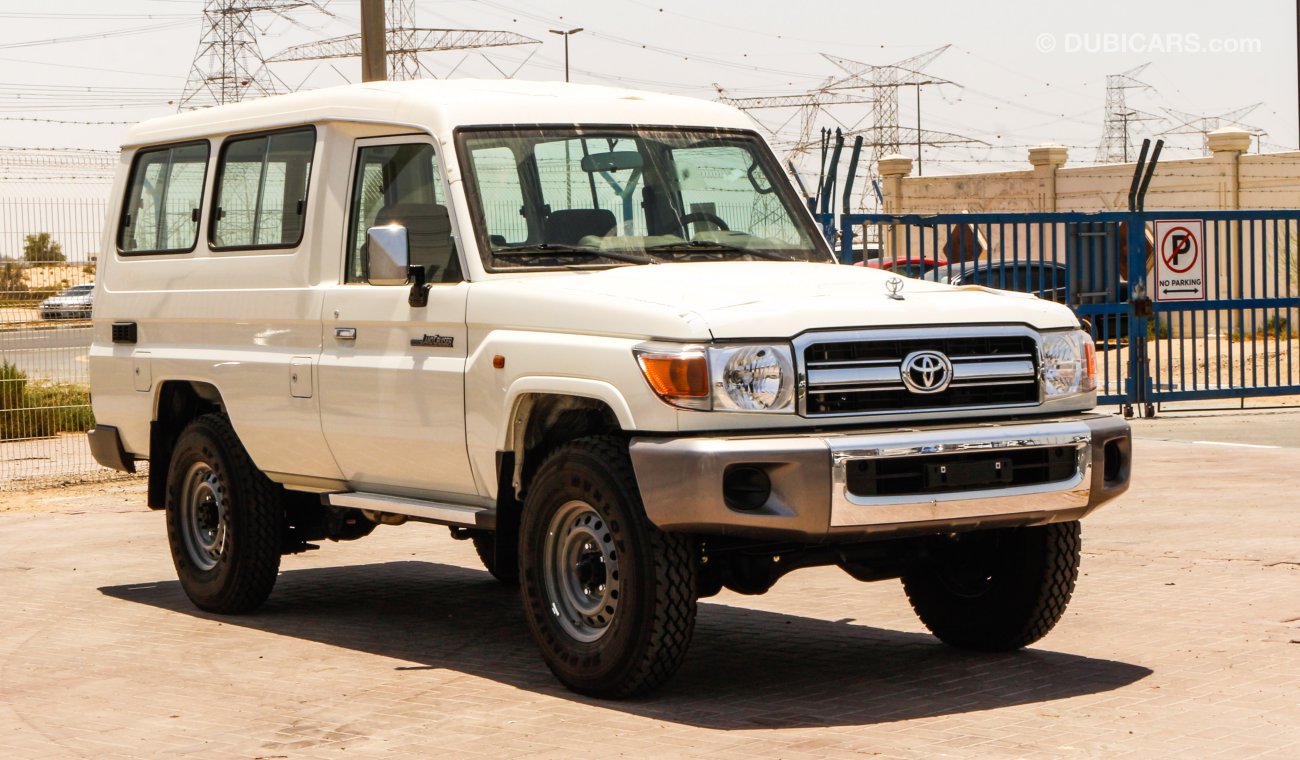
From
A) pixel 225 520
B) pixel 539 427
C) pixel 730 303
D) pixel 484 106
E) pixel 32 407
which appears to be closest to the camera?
pixel 730 303

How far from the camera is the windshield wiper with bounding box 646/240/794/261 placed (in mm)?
8032

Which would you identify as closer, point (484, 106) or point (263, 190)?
point (484, 106)

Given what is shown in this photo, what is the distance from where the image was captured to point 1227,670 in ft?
24.7

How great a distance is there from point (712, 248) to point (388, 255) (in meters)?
1.36

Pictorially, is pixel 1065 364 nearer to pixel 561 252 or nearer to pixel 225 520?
pixel 561 252

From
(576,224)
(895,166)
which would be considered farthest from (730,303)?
(895,166)

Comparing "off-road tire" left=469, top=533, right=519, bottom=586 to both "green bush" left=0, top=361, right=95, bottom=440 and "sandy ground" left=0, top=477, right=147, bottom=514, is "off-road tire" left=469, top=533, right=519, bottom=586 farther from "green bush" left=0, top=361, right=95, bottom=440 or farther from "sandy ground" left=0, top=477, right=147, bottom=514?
"green bush" left=0, top=361, right=95, bottom=440

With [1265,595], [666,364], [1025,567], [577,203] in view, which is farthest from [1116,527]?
[666,364]

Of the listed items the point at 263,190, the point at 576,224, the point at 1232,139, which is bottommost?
the point at 576,224

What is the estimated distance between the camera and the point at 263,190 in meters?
9.29

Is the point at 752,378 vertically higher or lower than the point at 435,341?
lower

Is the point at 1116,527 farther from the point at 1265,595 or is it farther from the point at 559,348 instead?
the point at 559,348

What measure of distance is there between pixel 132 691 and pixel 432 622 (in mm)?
1916

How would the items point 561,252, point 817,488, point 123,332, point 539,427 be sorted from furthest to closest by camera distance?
1. point 123,332
2. point 561,252
3. point 539,427
4. point 817,488
